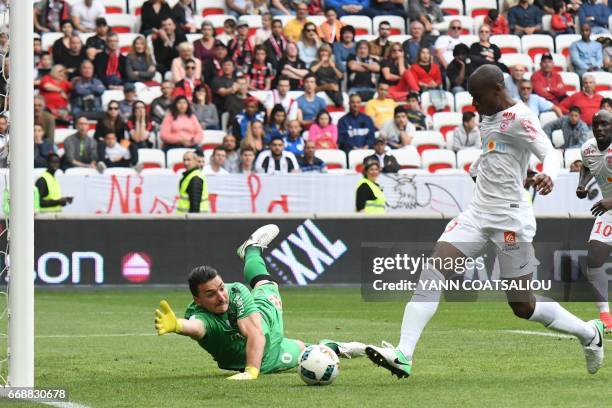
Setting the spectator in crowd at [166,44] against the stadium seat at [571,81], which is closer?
the spectator in crowd at [166,44]

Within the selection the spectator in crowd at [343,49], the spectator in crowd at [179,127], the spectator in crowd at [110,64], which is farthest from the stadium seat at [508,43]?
the spectator in crowd at [110,64]

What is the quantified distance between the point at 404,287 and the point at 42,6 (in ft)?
28.5

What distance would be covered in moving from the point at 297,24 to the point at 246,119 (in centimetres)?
335

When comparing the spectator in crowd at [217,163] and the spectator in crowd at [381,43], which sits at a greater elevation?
the spectator in crowd at [381,43]

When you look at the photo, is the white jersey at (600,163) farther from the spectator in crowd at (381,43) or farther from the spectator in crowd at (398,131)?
the spectator in crowd at (381,43)

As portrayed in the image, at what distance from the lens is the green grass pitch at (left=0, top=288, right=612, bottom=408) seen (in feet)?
27.1

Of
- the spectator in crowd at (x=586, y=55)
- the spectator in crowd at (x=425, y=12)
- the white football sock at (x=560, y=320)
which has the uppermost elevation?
the spectator in crowd at (x=425, y=12)

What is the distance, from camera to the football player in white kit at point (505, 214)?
30.2ft

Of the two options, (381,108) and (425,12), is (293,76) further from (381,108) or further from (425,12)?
(425,12)

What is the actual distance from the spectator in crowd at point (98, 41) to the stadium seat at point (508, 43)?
732 centimetres

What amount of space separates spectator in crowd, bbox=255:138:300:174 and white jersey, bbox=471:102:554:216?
37.8 feet

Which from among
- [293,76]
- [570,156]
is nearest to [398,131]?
[293,76]

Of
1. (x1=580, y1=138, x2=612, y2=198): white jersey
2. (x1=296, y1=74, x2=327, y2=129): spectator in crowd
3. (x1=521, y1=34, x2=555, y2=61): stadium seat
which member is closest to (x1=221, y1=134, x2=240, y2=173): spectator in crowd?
(x1=296, y1=74, x2=327, y2=129): spectator in crowd

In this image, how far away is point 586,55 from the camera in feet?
83.5
